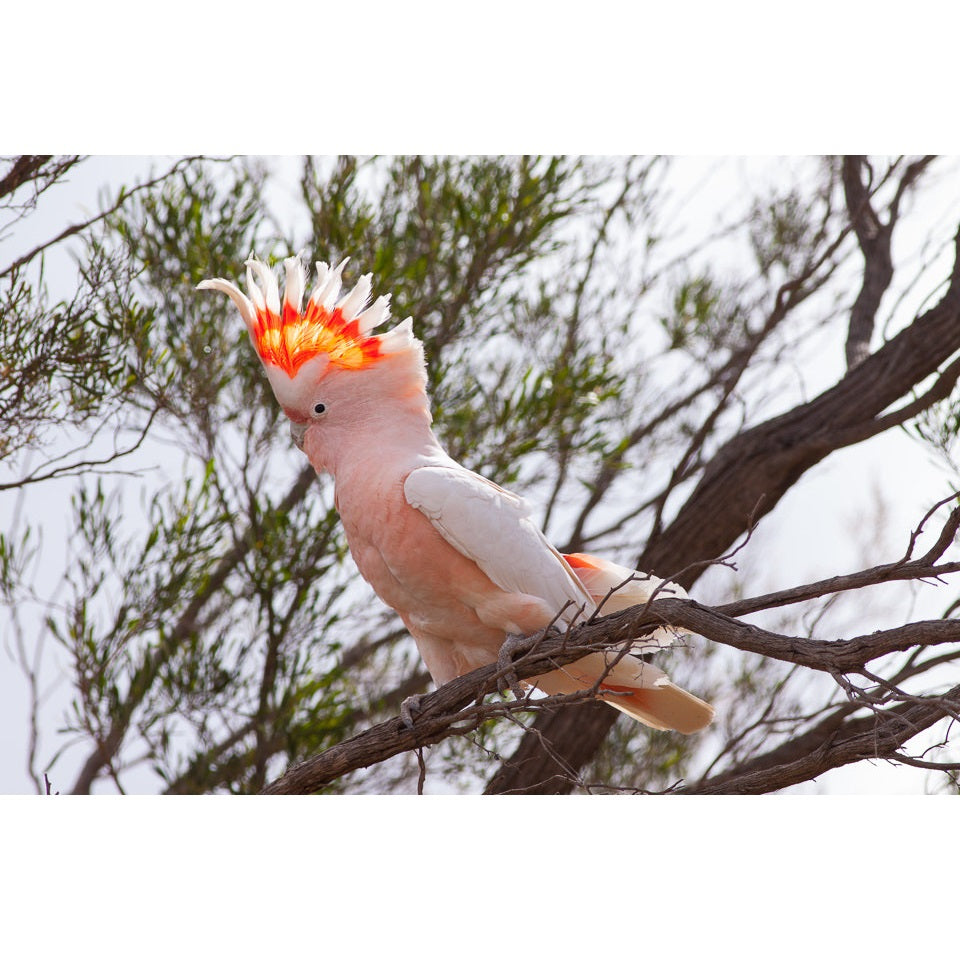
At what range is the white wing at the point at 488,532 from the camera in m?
1.58

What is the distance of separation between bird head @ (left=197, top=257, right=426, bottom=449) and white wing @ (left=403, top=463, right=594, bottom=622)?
192 mm

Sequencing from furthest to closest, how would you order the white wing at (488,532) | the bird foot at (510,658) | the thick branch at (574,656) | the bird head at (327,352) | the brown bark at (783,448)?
the brown bark at (783,448)
the bird head at (327,352)
the white wing at (488,532)
the bird foot at (510,658)
the thick branch at (574,656)

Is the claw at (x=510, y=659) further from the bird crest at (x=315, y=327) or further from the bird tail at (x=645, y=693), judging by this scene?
the bird crest at (x=315, y=327)

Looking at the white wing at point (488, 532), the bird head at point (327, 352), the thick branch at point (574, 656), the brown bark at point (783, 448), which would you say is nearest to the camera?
the thick branch at point (574, 656)

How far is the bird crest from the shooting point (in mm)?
1726

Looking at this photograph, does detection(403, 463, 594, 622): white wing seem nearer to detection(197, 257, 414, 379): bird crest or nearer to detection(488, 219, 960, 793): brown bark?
detection(197, 257, 414, 379): bird crest

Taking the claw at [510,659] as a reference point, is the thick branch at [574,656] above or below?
below

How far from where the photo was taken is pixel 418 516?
5.24ft

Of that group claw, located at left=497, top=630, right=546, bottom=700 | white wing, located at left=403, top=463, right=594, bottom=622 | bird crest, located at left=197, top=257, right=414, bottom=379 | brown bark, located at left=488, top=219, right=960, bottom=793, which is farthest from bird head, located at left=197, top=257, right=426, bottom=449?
brown bark, located at left=488, top=219, right=960, bottom=793

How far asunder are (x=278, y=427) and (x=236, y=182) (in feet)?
2.04

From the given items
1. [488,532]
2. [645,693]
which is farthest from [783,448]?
[488,532]

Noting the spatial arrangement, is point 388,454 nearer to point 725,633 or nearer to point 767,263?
point 725,633

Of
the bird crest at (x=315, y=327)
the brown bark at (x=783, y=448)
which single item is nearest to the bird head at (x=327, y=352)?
the bird crest at (x=315, y=327)

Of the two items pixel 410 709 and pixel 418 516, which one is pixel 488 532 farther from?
pixel 410 709
